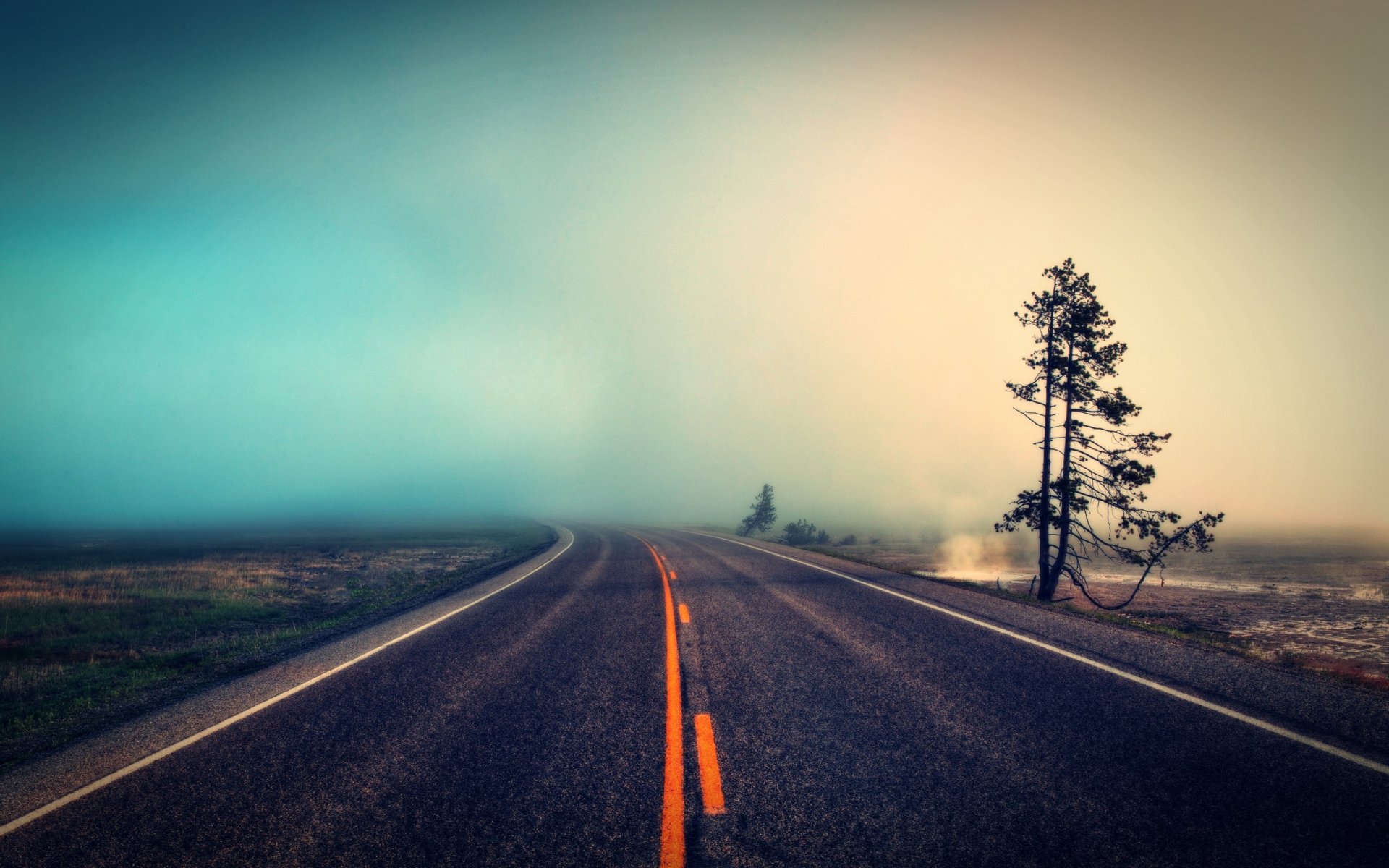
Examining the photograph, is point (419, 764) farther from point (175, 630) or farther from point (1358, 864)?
point (175, 630)

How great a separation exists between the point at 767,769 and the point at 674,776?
696 millimetres

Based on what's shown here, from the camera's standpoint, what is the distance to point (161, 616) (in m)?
12.6

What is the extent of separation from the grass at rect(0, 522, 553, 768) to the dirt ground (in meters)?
14.5

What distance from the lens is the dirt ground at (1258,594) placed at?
11.1m

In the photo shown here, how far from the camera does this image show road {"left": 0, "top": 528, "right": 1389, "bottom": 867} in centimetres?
300

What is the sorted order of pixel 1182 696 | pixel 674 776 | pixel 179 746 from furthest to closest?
pixel 1182 696 → pixel 179 746 → pixel 674 776

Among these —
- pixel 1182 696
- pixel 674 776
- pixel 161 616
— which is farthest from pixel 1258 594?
pixel 161 616

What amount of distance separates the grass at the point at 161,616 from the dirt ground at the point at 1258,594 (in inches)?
571

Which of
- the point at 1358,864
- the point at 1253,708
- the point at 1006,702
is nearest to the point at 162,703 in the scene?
the point at 1006,702

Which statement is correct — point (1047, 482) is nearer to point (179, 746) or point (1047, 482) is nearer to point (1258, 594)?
point (1258, 594)

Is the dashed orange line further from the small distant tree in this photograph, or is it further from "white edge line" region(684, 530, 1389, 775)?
the small distant tree

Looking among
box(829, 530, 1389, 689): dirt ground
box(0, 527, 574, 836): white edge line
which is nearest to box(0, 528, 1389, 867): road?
box(0, 527, 574, 836): white edge line

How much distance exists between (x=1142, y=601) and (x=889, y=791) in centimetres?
2331

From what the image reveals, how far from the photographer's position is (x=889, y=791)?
3.51 m
